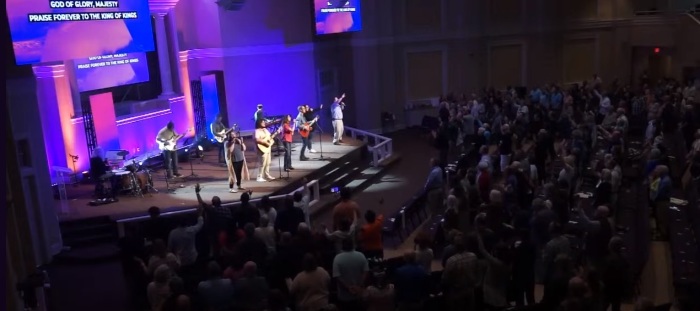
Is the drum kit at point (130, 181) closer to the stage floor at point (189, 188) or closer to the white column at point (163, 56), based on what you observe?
the stage floor at point (189, 188)

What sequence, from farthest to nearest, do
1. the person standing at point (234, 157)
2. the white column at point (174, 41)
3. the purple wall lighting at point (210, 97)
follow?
the purple wall lighting at point (210, 97) → the white column at point (174, 41) → the person standing at point (234, 157)

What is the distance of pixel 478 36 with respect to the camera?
25.2m

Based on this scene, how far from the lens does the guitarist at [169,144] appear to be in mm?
14734

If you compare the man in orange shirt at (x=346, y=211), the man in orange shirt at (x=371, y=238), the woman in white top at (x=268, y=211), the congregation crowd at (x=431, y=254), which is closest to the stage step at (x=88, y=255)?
the congregation crowd at (x=431, y=254)

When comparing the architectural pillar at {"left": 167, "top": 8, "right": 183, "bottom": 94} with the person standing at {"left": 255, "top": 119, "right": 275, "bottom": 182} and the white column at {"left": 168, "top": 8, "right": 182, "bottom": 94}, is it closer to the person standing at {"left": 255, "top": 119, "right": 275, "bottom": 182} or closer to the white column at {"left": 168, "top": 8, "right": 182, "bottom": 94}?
the white column at {"left": 168, "top": 8, "right": 182, "bottom": 94}

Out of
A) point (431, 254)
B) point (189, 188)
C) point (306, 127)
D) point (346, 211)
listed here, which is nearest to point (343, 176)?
point (306, 127)

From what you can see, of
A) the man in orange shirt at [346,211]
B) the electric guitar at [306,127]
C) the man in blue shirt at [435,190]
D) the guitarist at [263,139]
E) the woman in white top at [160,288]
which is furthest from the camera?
the electric guitar at [306,127]

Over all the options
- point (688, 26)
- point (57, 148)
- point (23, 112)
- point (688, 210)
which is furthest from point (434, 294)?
point (688, 26)

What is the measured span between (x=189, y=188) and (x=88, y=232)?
284 cm

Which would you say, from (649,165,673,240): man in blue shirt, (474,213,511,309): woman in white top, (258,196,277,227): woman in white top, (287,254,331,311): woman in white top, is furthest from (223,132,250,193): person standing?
(649,165,673,240): man in blue shirt

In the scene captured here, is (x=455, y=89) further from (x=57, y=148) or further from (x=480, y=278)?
(x=480, y=278)

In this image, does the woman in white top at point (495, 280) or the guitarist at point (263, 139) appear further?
the guitarist at point (263, 139)

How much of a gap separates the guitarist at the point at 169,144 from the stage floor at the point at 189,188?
0.96 ft

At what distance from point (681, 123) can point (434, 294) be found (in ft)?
40.0
